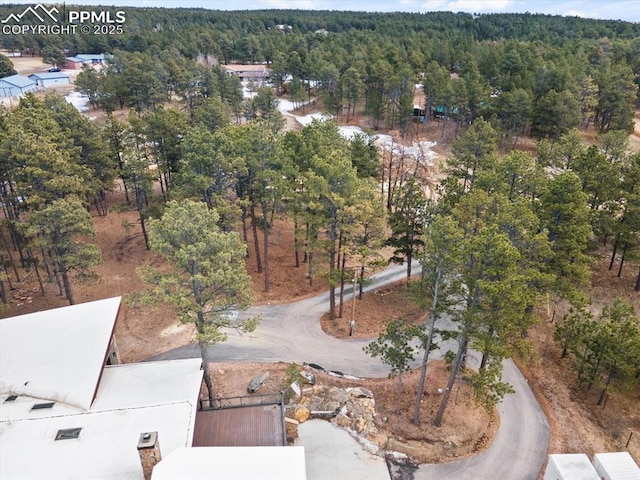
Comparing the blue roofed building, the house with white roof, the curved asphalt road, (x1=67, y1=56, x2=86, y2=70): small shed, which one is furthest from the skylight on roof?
(x1=67, y1=56, x2=86, y2=70): small shed

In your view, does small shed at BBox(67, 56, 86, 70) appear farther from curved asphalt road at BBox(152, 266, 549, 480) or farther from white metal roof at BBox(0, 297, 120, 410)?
white metal roof at BBox(0, 297, 120, 410)

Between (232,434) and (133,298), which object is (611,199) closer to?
(232,434)

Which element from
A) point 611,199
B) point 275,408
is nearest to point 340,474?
point 275,408

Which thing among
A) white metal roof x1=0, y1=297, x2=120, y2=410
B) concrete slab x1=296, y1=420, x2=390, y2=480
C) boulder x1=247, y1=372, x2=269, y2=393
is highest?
white metal roof x1=0, y1=297, x2=120, y2=410

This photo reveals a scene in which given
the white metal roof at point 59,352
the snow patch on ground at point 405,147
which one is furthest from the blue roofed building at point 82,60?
the white metal roof at point 59,352

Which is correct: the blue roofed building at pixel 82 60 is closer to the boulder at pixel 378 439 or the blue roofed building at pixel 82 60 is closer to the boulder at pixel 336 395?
the boulder at pixel 336 395

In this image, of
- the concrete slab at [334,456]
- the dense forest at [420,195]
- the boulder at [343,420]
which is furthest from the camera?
the boulder at [343,420]
